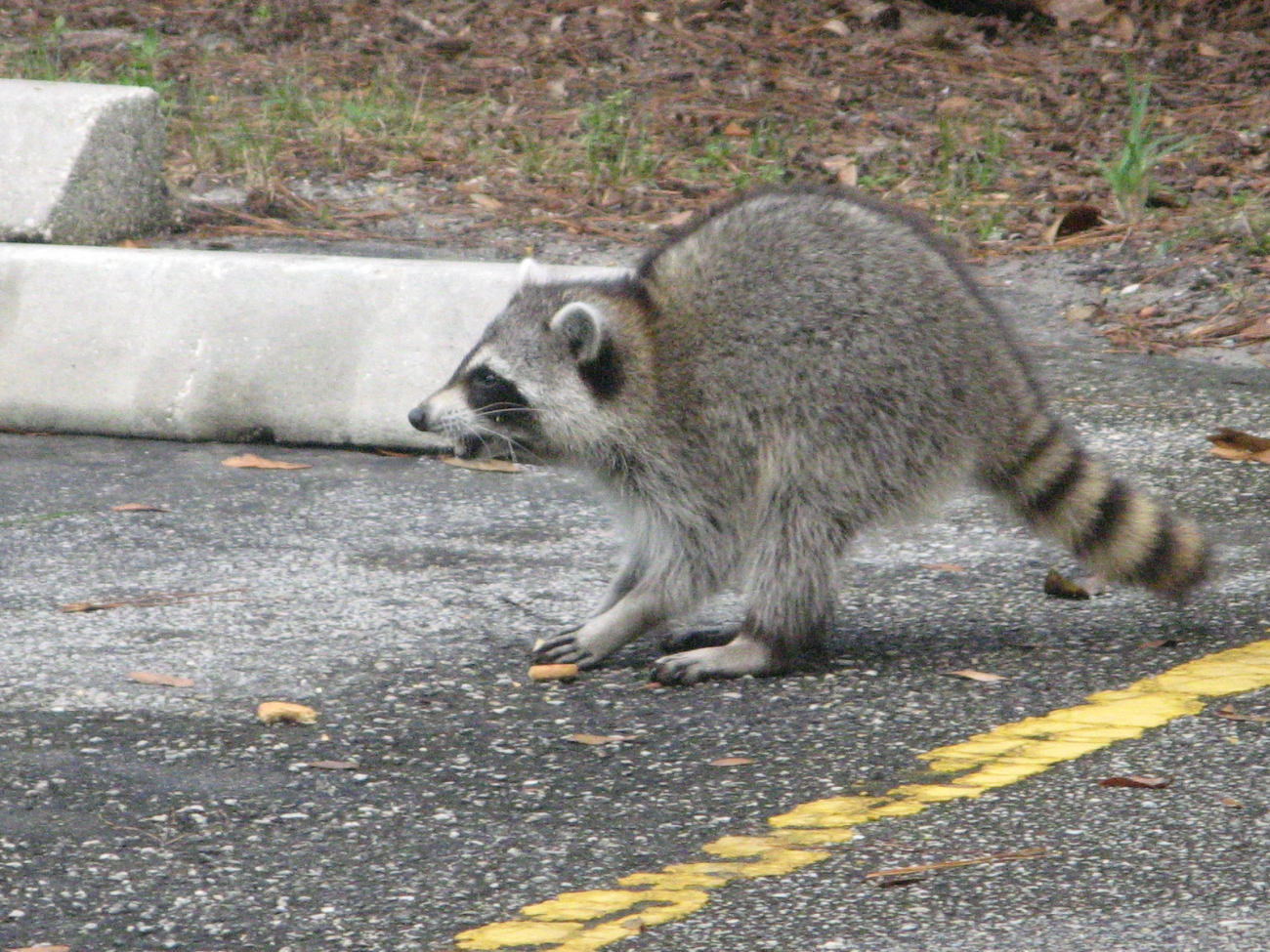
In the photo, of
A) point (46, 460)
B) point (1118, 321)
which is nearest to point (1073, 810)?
point (46, 460)

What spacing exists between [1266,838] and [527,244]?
5011 millimetres

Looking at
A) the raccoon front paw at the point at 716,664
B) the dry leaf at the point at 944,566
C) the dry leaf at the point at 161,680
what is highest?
the raccoon front paw at the point at 716,664

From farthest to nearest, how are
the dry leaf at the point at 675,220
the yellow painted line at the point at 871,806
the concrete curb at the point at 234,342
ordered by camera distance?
the dry leaf at the point at 675,220, the concrete curb at the point at 234,342, the yellow painted line at the point at 871,806

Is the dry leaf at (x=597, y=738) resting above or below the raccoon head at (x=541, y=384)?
below

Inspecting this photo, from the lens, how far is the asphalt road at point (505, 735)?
8.77ft

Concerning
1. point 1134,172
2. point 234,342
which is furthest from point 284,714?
point 1134,172

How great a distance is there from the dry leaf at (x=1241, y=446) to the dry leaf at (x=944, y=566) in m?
1.15

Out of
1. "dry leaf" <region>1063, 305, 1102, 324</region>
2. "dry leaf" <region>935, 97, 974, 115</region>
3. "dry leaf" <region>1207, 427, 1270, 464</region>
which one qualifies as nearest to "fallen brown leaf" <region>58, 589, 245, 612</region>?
"dry leaf" <region>1207, 427, 1270, 464</region>

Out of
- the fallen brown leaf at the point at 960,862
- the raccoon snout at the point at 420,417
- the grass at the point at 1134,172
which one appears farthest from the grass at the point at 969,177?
the fallen brown leaf at the point at 960,862

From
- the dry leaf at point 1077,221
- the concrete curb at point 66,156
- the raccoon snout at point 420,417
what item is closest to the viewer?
the raccoon snout at point 420,417

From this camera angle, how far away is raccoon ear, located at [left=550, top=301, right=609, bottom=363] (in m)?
3.89

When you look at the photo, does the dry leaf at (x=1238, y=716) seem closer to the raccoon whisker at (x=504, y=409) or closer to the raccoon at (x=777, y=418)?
the raccoon at (x=777, y=418)

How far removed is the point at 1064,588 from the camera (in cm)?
421

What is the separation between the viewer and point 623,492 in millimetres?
4020
